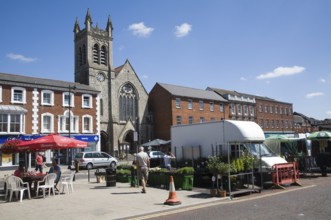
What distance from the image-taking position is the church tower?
4569 cm

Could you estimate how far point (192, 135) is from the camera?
17672 millimetres

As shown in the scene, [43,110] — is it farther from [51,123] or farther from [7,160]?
[7,160]

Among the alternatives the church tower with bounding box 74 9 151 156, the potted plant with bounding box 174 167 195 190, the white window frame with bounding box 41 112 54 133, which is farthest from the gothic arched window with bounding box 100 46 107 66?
the potted plant with bounding box 174 167 195 190

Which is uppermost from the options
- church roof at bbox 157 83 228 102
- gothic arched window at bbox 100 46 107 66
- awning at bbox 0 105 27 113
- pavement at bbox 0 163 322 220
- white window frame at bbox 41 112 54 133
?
gothic arched window at bbox 100 46 107 66

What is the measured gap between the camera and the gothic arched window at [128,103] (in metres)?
48.4

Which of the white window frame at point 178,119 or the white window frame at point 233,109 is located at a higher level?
the white window frame at point 233,109

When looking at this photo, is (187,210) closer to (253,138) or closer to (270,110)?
(253,138)

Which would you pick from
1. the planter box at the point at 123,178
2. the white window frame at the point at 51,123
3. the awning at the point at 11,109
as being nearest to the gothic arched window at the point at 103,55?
the white window frame at the point at 51,123

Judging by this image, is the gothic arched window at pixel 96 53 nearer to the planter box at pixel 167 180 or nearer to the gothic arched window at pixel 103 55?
the gothic arched window at pixel 103 55

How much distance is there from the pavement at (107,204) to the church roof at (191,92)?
3715 centimetres

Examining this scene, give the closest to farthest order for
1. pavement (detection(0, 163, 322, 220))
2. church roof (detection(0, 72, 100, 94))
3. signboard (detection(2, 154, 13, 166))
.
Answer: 1. pavement (detection(0, 163, 322, 220))
2. signboard (detection(2, 154, 13, 166))
3. church roof (detection(0, 72, 100, 94))

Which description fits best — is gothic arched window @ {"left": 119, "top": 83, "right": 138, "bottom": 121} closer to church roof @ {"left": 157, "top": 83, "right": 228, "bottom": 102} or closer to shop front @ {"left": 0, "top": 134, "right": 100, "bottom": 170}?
church roof @ {"left": 157, "top": 83, "right": 228, "bottom": 102}

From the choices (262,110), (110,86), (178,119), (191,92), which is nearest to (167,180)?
(110,86)

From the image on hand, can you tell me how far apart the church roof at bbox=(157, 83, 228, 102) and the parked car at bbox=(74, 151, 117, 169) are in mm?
21200
